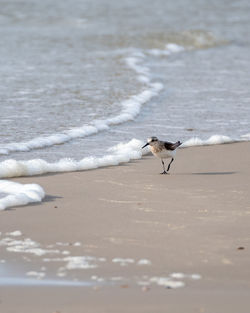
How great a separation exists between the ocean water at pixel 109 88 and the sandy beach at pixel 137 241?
1.70 feet

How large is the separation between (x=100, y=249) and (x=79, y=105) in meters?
7.11

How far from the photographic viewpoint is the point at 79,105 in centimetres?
1231

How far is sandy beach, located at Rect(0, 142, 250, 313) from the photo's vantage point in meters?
4.45

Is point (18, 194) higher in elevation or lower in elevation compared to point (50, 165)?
lower

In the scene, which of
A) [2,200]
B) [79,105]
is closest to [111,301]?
[2,200]

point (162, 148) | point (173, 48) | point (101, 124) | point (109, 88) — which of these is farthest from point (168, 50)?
point (162, 148)

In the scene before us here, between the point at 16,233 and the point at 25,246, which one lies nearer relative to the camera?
the point at 25,246

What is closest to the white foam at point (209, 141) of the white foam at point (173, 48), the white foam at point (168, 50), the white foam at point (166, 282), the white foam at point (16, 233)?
the white foam at point (16, 233)

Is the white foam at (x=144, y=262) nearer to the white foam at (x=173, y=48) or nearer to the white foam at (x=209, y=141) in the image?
the white foam at (x=209, y=141)

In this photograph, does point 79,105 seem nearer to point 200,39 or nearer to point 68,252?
point 68,252

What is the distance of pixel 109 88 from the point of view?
46.0ft

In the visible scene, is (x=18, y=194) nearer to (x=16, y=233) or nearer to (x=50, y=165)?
(x=16, y=233)

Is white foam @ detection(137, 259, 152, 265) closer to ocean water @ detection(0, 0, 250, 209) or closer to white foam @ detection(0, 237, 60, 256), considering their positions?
white foam @ detection(0, 237, 60, 256)

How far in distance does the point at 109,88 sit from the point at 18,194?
756 centimetres
